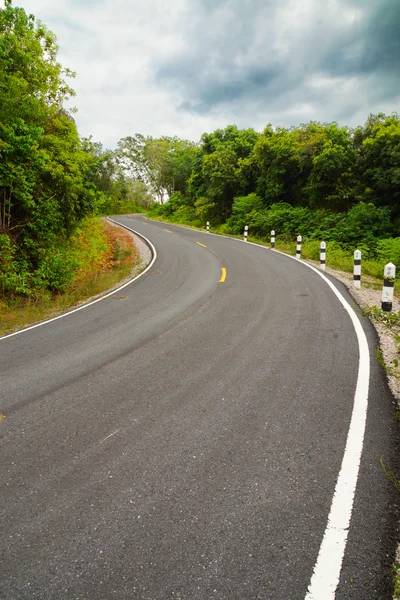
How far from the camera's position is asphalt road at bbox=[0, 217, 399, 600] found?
1.88 metres

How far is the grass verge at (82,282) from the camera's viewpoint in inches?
314

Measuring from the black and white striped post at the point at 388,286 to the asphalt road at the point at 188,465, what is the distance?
1.08 metres

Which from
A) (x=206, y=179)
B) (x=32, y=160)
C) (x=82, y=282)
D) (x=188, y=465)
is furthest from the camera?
(x=206, y=179)

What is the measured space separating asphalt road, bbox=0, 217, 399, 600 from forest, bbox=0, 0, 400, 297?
5.85 metres

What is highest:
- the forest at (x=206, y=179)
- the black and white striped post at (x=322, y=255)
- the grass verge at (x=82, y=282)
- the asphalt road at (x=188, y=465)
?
the forest at (x=206, y=179)

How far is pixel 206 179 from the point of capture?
108 ft

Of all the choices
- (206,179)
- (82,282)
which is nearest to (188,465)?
(82,282)

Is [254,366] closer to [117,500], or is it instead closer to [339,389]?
[339,389]

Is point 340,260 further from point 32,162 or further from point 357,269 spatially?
point 32,162

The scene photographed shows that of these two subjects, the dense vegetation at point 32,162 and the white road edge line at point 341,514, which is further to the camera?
the dense vegetation at point 32,162

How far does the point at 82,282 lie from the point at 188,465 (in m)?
10.1

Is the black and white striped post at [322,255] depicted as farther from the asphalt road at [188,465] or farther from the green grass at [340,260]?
the asphalt road at [188,465]

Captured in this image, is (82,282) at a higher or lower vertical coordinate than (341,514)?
higher

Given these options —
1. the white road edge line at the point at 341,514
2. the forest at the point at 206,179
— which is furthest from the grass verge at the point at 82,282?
the white road edge line at the point at 341,514
